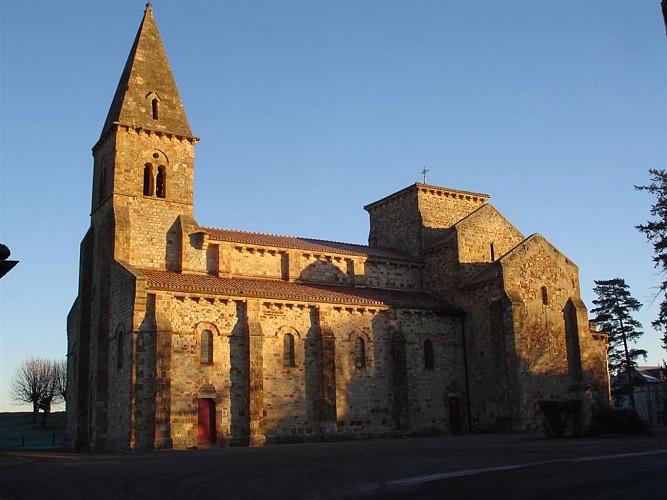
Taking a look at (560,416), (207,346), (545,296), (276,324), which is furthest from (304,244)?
(560,416)

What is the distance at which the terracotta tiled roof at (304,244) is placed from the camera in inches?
1459

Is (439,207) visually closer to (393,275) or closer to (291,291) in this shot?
(393,275)

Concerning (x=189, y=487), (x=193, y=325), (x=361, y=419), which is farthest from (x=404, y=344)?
(x=189, y=487)

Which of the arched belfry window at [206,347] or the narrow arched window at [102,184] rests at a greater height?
the narrow arched window at [102,184]

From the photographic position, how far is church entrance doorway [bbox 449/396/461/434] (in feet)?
125

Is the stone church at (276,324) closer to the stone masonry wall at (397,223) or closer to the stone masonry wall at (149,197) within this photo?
the stone masonry wall at (149,197)

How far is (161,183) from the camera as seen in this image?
36.5 m

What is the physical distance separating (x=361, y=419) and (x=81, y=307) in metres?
16.1

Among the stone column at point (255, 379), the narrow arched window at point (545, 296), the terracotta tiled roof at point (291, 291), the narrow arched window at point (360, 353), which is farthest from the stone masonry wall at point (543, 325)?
the stone column at point (255, 379)

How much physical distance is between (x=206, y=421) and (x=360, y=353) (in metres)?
9.41

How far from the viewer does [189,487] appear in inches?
555

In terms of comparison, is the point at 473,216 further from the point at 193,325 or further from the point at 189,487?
the point at 189,487

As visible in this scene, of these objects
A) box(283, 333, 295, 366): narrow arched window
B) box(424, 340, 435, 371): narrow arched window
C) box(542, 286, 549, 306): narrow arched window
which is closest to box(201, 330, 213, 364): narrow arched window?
box(283, 333, 295, 366): narrow arched window

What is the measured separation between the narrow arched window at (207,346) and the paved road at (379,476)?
10631 millimetres
